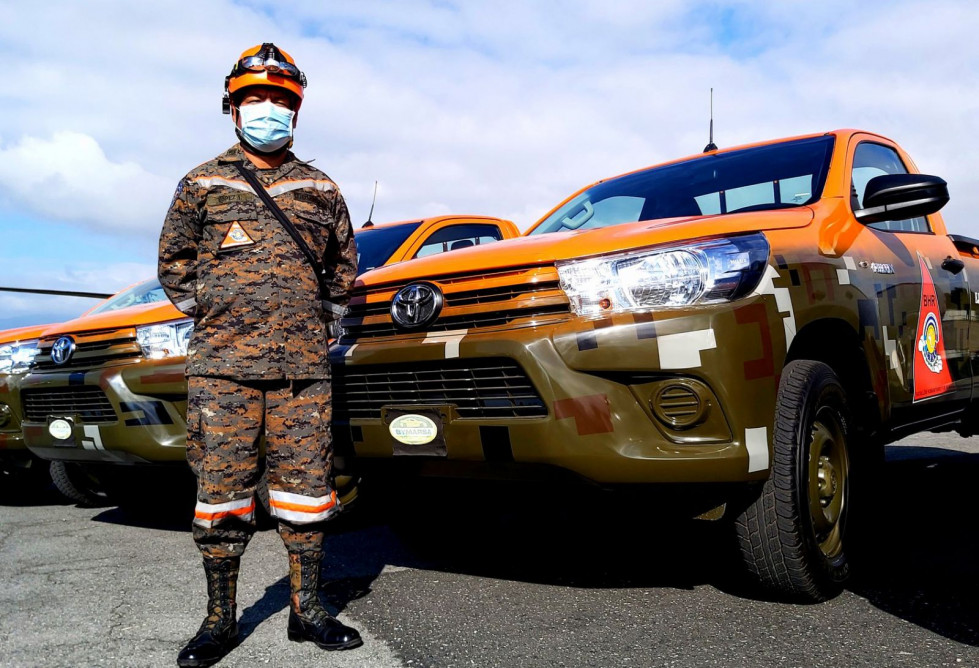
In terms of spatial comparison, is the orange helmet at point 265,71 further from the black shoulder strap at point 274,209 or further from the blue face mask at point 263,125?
the black shoulder strap at point 274,209

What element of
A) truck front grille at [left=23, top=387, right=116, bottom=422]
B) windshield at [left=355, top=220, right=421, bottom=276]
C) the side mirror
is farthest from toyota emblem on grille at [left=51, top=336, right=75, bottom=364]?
the side mirror

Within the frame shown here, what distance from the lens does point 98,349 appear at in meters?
4.82

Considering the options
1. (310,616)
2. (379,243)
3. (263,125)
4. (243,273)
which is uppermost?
(263,125)

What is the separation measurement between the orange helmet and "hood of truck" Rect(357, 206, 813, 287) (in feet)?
2.50

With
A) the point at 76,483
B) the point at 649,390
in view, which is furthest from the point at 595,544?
the point at 76,483

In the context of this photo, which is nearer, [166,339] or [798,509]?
[798,509]

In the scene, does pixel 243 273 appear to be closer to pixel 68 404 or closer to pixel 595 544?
pixel 595 544

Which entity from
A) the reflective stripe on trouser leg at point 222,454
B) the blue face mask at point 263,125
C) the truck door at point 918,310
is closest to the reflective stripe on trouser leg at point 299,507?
the reflective stripe on trouser leg at point 222,454

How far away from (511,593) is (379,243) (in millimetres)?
2965

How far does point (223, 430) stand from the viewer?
2.98 metres

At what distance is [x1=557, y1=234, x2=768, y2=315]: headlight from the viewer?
9.69ft

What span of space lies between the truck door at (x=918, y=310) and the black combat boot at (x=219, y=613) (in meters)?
2.69

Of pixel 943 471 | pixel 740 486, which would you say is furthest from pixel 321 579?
pixel 943 471

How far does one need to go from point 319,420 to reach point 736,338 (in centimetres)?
137
